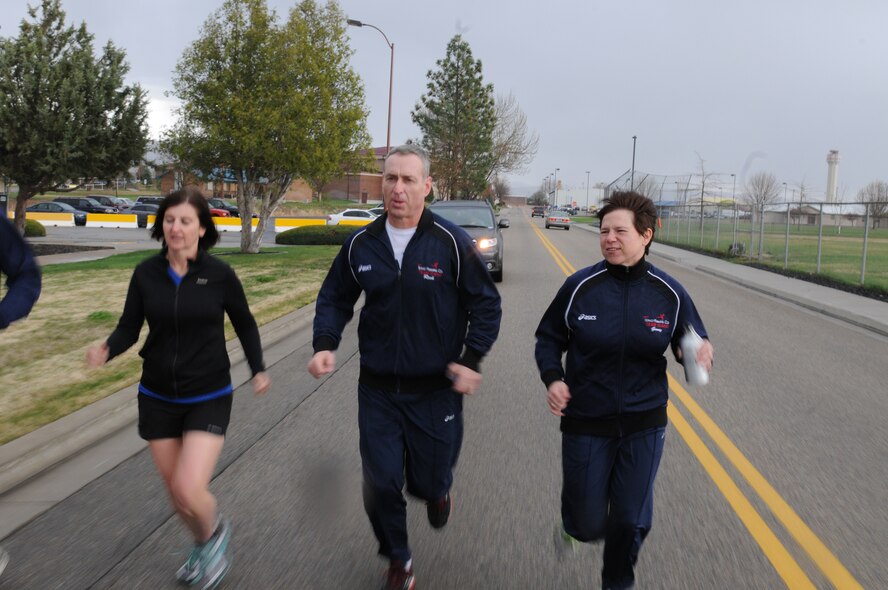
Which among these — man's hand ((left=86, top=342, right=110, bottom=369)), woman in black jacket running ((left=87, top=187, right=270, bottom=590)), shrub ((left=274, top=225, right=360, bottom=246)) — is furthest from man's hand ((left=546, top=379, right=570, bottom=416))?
shrub ((left=274, top=225, right=360, bottom=246))

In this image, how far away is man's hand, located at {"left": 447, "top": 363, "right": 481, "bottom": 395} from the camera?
3.36 m

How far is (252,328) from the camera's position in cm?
384

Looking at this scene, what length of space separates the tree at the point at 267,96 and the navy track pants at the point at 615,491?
828 inches

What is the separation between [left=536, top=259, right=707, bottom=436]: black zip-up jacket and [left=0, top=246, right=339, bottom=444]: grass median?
4.18 m

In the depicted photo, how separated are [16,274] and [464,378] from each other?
6.58 feet

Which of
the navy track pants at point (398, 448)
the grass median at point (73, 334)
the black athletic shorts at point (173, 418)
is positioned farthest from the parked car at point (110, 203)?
the navy track pants at point (398, 448)

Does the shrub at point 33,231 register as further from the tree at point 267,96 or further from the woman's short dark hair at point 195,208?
the woman's short dark hair at point 195,208

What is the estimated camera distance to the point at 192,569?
11.3ft

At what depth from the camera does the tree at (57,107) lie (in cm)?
2339

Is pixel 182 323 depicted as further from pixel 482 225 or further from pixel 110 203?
pixel 110 203

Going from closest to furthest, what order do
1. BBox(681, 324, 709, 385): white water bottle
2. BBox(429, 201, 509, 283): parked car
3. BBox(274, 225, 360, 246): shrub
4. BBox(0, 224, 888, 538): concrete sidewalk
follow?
BBox(681, 324, 709, 385): white water bottle
BBox(0, 224, 888, 538): concrete sidewalk
BBox(429, 201, 509, 283): parked car
BBox(274, 225, 360, 246): shrub

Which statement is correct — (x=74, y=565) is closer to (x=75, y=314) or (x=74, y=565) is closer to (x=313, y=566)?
(x=313, y=566)

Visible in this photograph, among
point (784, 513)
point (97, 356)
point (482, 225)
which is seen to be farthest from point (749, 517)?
point (482, 225)

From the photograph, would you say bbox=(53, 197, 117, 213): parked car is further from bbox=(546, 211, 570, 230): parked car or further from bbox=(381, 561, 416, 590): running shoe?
bbox=(381, 561, 416, 590): running shoe
